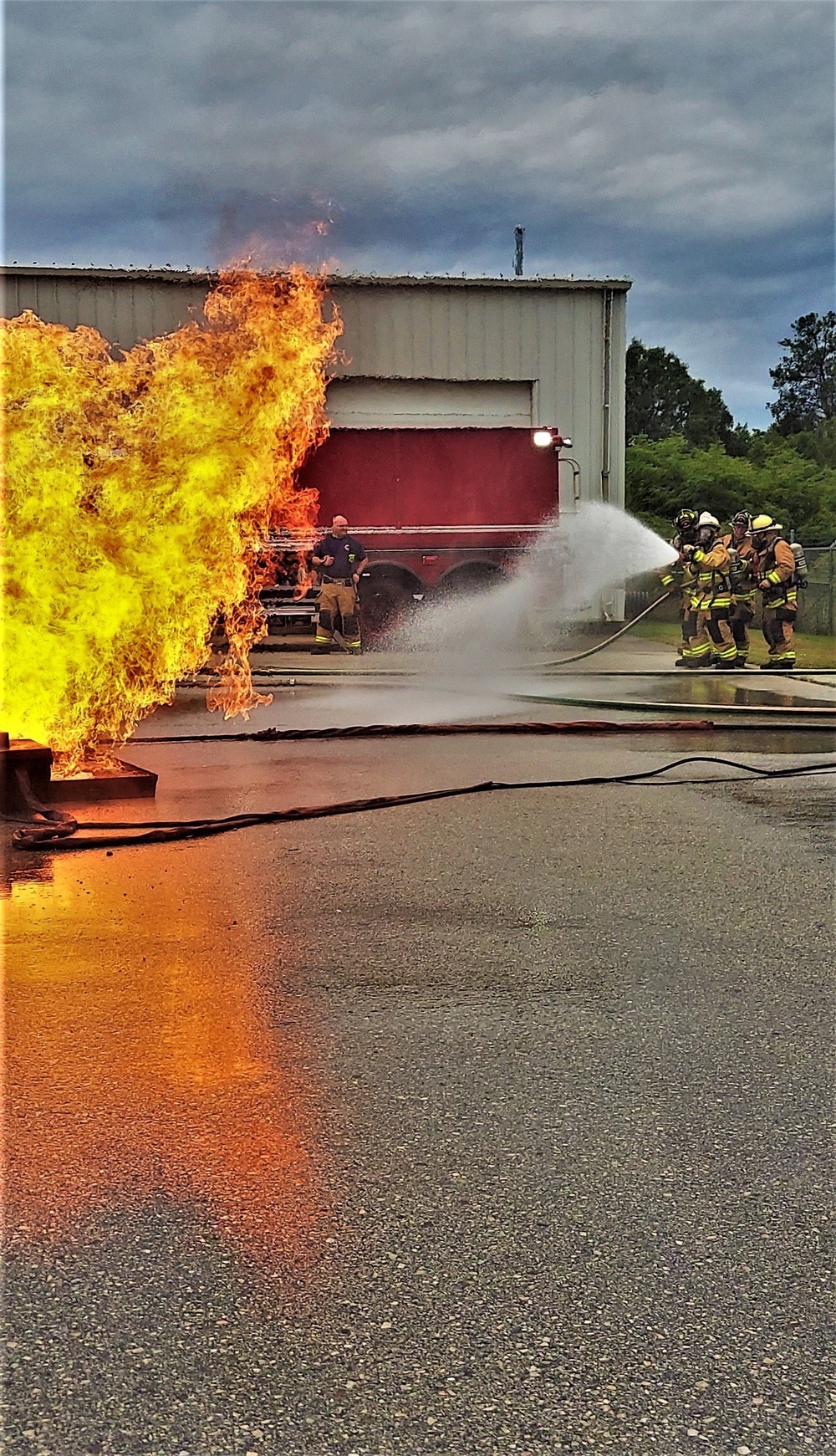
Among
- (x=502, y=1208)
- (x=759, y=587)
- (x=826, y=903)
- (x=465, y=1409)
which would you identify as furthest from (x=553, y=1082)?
(x=759, y=587)

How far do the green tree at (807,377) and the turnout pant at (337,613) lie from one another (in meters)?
52.3

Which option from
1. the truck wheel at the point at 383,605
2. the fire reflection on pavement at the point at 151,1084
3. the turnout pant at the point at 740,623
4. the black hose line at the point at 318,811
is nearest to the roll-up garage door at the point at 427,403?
the truck wheel at the point at 383,605

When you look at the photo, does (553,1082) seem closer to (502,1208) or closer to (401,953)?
(502,1208)

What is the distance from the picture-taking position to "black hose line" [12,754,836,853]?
263 inches

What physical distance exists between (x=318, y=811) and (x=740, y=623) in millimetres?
11388

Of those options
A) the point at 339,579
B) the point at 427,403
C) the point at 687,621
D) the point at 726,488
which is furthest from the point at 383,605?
the point at 726,488

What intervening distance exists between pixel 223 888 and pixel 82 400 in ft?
10.7

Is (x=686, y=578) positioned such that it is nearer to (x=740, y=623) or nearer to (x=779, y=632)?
(x=740, y=623)

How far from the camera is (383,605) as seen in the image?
22125 millimetres

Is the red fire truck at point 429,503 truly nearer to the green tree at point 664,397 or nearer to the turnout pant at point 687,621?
the turnout pant at point 687,621

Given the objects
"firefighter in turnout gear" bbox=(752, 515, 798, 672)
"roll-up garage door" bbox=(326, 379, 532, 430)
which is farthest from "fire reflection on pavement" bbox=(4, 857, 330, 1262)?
"roll-up garage door" bbox=(326, 379, 532, 430)

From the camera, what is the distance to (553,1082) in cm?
369

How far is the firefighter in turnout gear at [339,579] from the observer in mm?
20734

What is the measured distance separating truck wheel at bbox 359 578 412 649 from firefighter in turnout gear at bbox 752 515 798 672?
6.25 metres
